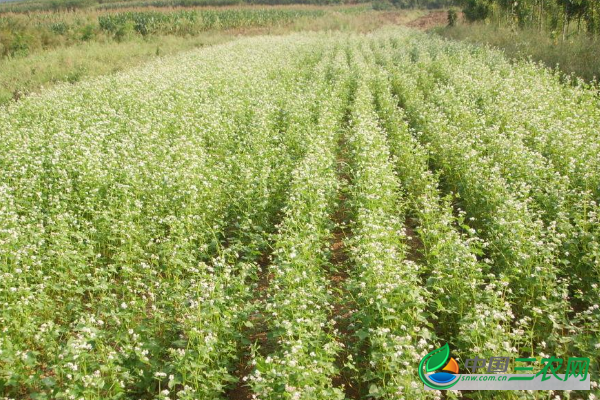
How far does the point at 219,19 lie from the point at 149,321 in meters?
48.3

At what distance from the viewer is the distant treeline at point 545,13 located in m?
23.3

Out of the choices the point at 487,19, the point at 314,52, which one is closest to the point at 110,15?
the point at 314,52

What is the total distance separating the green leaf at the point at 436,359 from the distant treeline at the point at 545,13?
72.4 ft

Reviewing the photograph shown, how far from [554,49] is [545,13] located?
14777 mm

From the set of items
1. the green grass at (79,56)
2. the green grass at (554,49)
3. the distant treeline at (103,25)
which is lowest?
the green grass at (554,49)

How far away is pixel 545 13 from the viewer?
108 ft

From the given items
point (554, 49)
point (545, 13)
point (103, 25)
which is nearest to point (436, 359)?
point (554, 49)

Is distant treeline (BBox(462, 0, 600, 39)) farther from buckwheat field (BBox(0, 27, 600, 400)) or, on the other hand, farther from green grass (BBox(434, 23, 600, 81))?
buckwheat field (BBox(0, 27, 600, 400))

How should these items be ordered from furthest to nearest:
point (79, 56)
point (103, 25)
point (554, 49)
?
point (103, 25) < point (79, 56) < point (554, 49)

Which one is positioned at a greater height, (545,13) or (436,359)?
(545,13)

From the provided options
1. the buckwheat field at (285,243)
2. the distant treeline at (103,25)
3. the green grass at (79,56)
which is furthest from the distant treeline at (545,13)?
the distant treeline at (103,25)

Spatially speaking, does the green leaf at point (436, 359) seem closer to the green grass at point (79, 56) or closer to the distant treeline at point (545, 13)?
the green grass at point (79, 56)

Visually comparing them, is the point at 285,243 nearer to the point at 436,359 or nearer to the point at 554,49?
the point at 436,359

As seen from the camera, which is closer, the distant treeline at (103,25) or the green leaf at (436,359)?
the green leaf at (436,359)
